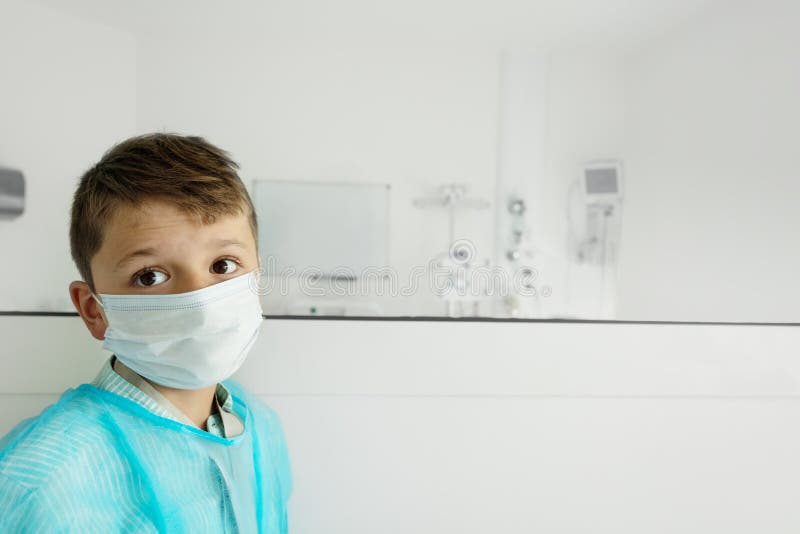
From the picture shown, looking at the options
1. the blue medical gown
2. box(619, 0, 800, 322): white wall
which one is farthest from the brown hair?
box(619, 0, 800, 322): white wall

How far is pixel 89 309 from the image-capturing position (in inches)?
24.8

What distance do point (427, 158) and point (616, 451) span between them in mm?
636

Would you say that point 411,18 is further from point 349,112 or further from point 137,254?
point 137,254

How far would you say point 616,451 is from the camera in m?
0.88

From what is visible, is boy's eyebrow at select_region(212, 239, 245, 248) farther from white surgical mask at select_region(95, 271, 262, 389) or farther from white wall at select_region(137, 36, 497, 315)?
white wall at select_region(137, 36, 497, 315)

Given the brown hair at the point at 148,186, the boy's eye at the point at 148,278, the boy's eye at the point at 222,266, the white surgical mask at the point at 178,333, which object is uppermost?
the brown hair at the point at 148,186

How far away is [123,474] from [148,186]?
33 cm

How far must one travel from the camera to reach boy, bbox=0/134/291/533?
54 centimetres

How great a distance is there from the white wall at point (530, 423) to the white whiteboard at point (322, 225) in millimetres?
138

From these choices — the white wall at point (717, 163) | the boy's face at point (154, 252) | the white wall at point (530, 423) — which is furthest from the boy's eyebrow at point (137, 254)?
the white wall at point (717, 163)

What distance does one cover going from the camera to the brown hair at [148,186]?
0.60m

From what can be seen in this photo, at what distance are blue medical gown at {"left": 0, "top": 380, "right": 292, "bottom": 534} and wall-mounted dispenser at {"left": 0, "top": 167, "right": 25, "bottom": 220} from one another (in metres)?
0.39

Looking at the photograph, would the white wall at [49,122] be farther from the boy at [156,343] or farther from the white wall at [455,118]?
the boy at [156,343]

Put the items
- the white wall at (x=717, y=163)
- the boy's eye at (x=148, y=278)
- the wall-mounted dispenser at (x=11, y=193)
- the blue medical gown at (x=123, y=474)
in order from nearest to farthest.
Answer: the blue medical gown at (x=123, y=474)
the boy's eye at (x=148, y=278)
the wall-mounted dispenser at (x=11, y=193)
the white wall at (x=717, y=163)
